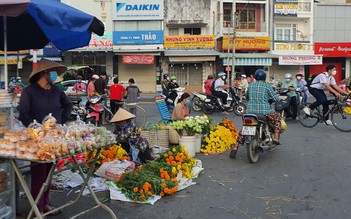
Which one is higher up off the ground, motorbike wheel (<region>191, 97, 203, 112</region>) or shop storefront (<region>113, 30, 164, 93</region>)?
shop storefront (<region>113, 30, 164, 93</region>)

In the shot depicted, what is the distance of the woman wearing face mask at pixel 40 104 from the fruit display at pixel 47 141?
0.48 m

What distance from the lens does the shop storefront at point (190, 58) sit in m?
32.5

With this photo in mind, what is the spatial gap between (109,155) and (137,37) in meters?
27.4

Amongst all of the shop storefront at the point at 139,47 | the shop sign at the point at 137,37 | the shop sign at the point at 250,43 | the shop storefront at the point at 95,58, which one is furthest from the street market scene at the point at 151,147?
the shop storefront at the point at 95,58

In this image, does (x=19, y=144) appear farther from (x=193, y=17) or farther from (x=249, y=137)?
(x=193, y=17)

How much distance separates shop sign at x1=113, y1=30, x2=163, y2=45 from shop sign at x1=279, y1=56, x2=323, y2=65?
11.0 meters

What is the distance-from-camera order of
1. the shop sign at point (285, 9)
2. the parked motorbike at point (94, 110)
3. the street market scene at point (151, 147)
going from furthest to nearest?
the shop sign at point (285, 9), the parked motorbike at point (94, 110), the street market scene at point (151, 147)

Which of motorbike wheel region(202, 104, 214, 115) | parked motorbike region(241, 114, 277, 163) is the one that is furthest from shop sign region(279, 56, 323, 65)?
parked motorbike region(241, 114, 277, 163)

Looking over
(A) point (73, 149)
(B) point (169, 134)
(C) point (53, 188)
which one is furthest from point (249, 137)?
(A) point (73, 149)

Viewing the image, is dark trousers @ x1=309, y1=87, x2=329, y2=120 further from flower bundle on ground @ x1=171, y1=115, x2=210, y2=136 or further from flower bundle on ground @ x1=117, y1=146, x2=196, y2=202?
flower bundle on ground @ x1=117, y1=146, x2=196, y2=202

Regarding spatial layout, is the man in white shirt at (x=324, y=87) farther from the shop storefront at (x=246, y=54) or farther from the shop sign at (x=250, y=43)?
the shop sign at (x=250, y=43)

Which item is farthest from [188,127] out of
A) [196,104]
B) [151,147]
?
[196,104]

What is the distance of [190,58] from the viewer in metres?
32.6

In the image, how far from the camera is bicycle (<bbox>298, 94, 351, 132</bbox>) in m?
10.6
